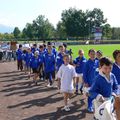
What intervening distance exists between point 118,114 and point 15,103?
927cm

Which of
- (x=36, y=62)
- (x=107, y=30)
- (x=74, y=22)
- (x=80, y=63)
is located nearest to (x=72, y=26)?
(x=74, y=22)

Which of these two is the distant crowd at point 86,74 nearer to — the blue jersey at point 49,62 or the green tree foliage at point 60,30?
the blue jersey at point 49,62

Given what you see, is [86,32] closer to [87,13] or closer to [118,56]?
[87,13]

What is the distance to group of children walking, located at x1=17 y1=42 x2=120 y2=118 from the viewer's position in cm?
657

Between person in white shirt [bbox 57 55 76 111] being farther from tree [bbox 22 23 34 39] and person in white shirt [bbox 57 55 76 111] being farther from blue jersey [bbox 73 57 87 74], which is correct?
tree [bbox 22 23 34 39]

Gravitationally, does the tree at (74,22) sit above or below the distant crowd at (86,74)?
above

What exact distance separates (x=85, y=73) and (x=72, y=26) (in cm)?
11091

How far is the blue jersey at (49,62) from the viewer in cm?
1677

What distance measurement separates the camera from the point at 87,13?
130 metres

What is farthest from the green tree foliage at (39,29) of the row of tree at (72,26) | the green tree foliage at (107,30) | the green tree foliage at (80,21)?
the green tree foliage at (107,30)

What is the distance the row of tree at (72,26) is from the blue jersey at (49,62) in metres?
101

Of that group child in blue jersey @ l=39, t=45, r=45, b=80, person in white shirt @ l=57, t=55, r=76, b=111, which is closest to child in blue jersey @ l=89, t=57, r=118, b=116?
person in white shirt @ l=57, t=55, r=76, b=111

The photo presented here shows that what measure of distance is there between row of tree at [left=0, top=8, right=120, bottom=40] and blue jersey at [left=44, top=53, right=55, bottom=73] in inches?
3978

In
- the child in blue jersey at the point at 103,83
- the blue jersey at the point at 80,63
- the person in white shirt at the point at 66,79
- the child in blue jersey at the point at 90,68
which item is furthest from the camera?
the blue jersey at the point at 80,63
